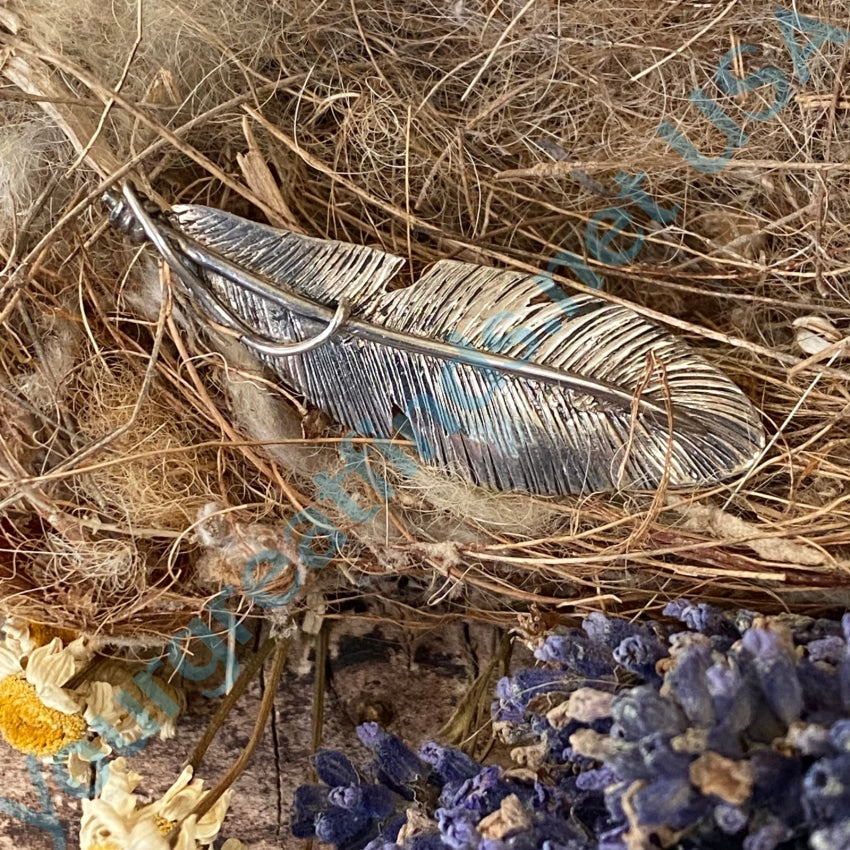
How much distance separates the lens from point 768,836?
2.11ft

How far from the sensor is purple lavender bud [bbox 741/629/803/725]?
2.28ft

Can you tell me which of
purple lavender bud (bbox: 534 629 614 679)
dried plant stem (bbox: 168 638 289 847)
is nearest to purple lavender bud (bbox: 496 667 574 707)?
purple lavender bud (bbox: 534 629 614 679)

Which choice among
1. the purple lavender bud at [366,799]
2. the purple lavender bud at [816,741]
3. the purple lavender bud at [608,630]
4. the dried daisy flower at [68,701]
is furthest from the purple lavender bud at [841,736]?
the dried daisy flower at [68,701]

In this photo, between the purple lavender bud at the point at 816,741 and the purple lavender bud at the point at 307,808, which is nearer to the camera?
the purple lavender bud at the point at 816,741

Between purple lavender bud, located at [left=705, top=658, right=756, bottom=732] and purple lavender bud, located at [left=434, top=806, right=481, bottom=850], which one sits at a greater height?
purple lavender bud, located at [left=705, top=658, right=756, bottom=732]

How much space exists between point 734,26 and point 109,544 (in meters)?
0.99

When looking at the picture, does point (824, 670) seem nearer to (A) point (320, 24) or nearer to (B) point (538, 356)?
(B) point (538, 356)

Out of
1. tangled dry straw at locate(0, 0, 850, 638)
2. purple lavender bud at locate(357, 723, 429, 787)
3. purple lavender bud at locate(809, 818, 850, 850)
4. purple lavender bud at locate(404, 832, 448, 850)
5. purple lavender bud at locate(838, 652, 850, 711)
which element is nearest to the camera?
purple lavender bud at locate(809, 818, 850, 850)

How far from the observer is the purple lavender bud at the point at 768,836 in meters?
0.64

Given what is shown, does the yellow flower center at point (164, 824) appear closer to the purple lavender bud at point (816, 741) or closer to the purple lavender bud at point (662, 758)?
the purple lavender bud at point (662, 758)

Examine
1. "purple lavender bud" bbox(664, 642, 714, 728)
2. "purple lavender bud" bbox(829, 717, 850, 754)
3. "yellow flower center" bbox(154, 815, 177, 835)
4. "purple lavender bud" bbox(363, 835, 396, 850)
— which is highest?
"purple lavender bud" bbox(664, 642, 714, 728)

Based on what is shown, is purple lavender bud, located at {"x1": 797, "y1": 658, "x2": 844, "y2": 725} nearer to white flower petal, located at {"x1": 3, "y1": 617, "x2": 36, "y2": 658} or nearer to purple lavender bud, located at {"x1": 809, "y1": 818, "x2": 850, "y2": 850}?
purple lavender bud, located at {"x1": 809, "y1": 818, "x2": 850, "y2": 850}

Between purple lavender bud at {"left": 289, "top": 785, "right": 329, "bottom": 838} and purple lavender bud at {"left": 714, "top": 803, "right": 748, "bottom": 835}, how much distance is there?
0.44 m

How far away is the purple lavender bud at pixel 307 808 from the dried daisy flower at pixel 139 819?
0.12 m
